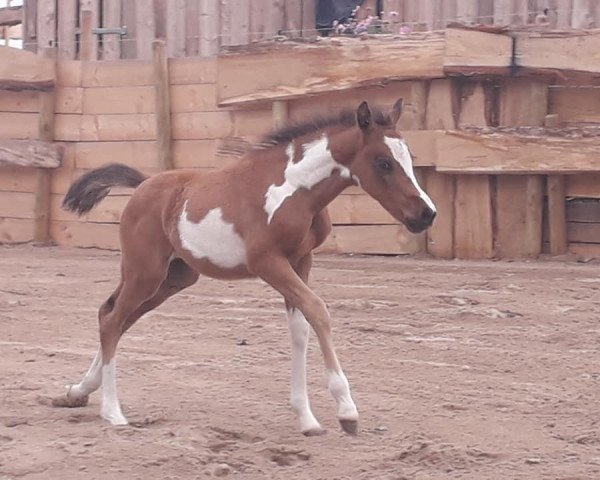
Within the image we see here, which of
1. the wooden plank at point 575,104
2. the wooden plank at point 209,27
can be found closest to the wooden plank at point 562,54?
the wooden plank at point 575,104

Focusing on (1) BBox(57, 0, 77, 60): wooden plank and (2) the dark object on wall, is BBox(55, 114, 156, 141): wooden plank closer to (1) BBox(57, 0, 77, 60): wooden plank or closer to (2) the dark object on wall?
(1) BBox(57, 0, 77, 60): wooden plank

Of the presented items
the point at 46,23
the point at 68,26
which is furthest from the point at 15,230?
the point at 46,23

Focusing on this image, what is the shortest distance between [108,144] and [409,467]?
8.35 metres

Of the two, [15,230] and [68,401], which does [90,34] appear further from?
[68,401]

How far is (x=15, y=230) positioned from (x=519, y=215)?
19.4ft

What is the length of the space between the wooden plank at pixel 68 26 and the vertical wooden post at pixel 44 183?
1626mm

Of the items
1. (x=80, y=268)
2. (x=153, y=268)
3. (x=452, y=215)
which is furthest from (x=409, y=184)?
(x=80, y=268)

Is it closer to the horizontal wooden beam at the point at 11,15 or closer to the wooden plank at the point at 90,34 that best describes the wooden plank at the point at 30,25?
the wooden plank at the point at 90,34

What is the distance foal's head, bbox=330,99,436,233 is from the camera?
17.1 ft

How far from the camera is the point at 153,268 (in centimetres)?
577

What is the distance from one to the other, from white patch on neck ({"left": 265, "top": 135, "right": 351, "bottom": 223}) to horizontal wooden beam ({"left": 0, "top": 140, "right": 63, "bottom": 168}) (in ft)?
25.0

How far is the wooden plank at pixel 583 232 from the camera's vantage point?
33.1 feet

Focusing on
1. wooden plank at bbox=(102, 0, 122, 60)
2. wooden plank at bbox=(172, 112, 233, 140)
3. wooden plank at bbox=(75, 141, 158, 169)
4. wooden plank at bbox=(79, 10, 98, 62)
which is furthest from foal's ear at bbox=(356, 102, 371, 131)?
wooden plank at bbox=(102, 0, 122, 60)

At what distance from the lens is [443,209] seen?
34.4 ft
